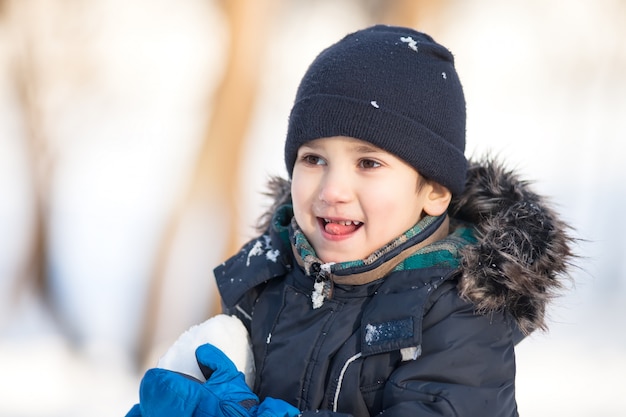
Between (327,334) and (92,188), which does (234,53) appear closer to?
(92,188)

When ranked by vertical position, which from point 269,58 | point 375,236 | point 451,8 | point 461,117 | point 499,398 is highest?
point 451,8

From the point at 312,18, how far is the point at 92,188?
4.24 ft

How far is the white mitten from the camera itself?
1.42 metres

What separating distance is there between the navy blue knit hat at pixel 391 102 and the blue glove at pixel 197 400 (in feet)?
1.65

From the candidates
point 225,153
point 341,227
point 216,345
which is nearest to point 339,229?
point 341,227

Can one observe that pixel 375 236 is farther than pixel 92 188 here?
No

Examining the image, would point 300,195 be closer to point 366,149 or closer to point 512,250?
point 366,149

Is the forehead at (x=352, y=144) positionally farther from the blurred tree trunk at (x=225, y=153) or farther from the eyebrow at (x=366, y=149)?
the blurred tree trunk at (x=225, y=153)

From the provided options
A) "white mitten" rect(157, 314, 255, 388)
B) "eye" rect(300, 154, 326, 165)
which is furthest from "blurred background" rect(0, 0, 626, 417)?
"eye" rect(300, 154, 326, 165)

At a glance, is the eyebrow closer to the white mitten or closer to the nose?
the nose

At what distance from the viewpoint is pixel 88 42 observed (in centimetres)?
329

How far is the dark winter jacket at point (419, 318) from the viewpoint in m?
1.22

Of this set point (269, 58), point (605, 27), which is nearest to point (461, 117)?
point (269, 58)

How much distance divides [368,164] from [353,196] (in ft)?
0.26
